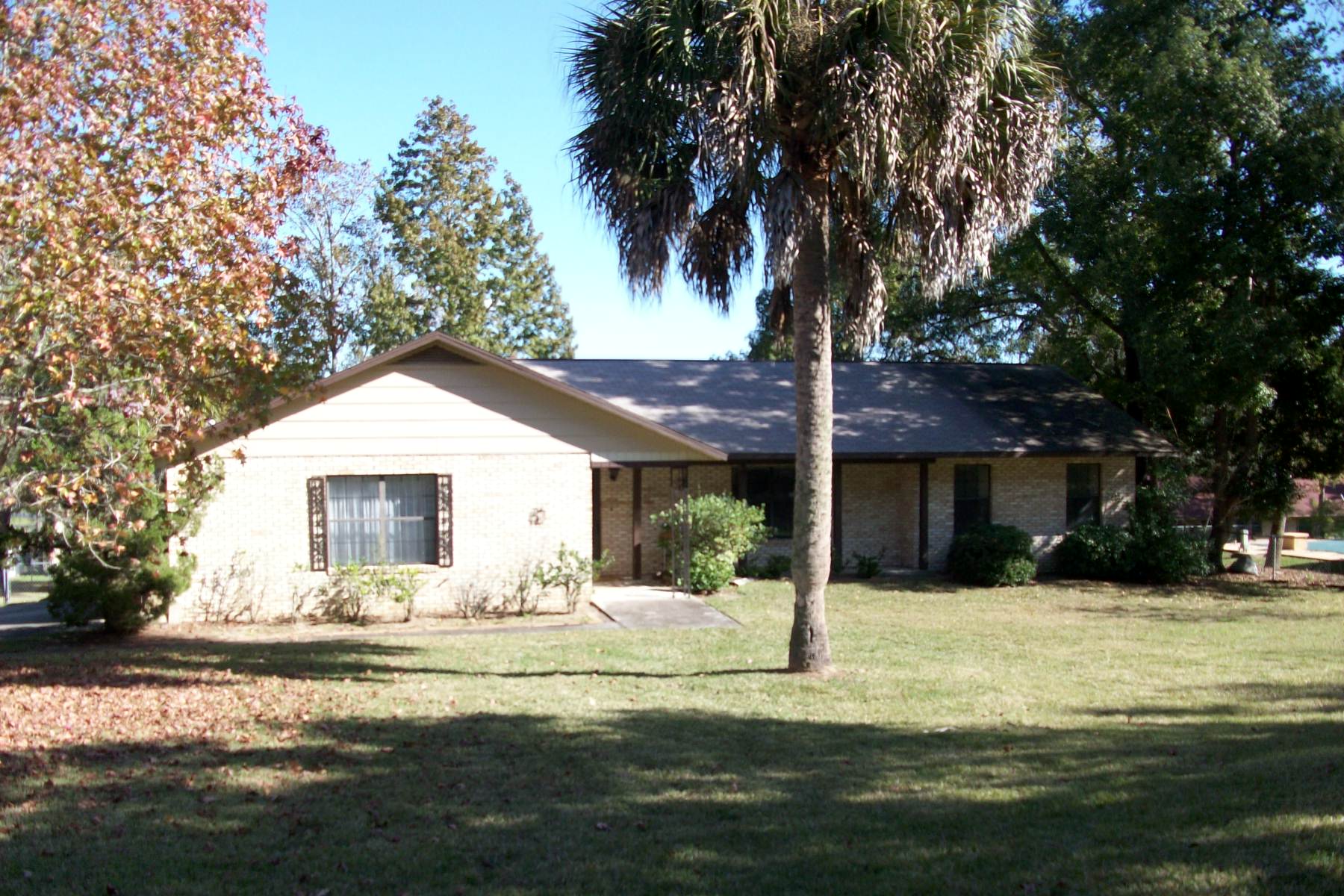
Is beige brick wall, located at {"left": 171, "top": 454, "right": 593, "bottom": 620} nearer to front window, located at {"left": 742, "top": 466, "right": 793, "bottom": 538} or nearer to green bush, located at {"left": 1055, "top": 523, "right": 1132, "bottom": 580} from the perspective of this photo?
front window, located at {"left": 742, "top": 466, "right": 793, "bottom": 538}

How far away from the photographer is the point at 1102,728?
30.8 feet

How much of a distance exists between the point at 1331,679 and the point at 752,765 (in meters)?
7.39

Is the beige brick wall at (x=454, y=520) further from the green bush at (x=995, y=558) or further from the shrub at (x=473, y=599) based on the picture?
the green bush at (x=995, y=558)

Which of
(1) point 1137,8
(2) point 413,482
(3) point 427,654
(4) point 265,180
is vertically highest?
(1) point 1137,8

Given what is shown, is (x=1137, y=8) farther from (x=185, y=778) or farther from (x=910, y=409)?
(x=185, y=778)

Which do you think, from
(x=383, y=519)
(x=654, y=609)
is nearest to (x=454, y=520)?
(x=383, y=519)

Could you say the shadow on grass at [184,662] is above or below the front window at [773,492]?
below

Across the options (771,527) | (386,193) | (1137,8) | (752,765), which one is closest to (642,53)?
(752,765)

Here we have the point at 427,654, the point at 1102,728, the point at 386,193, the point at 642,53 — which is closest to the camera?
the point at 1102,728

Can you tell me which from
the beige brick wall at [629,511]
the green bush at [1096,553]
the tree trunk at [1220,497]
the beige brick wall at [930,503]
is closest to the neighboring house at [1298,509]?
the tree trunk at [1220,497]

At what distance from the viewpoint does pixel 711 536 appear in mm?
19969

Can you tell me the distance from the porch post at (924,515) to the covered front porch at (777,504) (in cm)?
2

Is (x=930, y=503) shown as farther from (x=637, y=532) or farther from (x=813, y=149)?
(x=813, y=149)

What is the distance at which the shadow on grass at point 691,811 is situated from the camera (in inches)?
222
